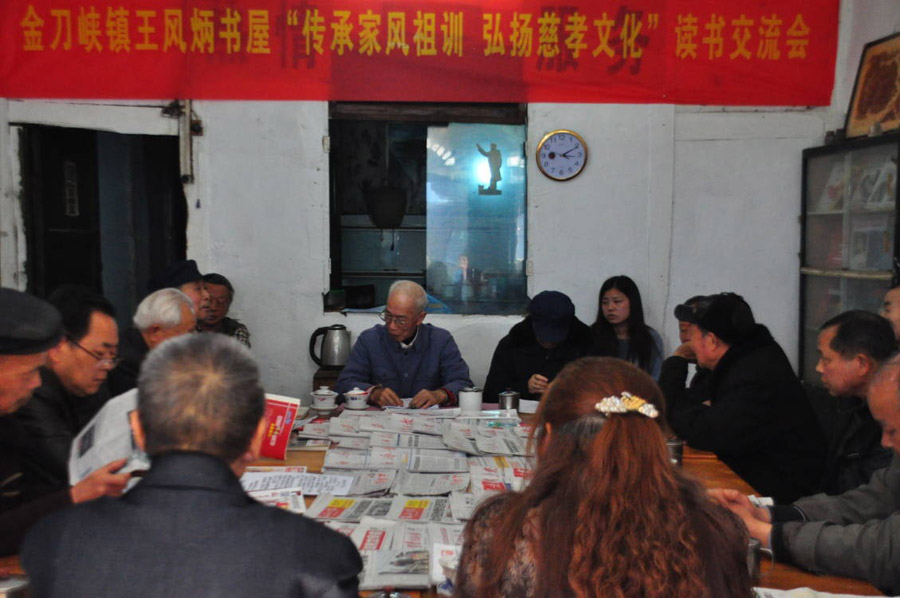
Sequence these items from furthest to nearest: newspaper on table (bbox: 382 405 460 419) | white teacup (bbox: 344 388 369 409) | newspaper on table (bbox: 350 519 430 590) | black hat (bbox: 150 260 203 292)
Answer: black hat (bbox: 150 260 203 292) < white teacup (bbox: 344 388 369 409) < newspaper on table (bbox: 382 405 460 419) < newspaper on table (bbox: 350 519 430 590)

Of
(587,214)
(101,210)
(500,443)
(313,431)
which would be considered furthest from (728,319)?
(101,210)

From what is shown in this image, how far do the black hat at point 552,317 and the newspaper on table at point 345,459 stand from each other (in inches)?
66.1

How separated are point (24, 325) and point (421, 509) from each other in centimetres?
109

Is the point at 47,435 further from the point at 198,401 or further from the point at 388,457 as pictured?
the point at 198,401

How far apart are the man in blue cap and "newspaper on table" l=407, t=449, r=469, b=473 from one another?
98 centimetres

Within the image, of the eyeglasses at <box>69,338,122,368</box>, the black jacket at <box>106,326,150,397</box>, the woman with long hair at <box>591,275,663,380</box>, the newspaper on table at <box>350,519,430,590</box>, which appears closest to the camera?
the newspaper on table at <box>350,519,430,590</box>

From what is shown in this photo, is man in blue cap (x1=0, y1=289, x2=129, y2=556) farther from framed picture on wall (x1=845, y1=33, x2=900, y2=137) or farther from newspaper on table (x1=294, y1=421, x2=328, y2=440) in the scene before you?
framed picture on wall (x1=845, y1=33, x2=900, y2=137)

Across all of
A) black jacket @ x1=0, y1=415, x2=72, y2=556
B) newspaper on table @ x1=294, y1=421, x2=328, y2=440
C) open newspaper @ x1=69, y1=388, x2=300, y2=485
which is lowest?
newspaper on table @ x1=294, y1=421, x2=328, y2=440

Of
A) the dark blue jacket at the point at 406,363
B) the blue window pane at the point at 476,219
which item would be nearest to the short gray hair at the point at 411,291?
the dark blue jacket at the point at 406,363

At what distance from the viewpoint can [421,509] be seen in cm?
217

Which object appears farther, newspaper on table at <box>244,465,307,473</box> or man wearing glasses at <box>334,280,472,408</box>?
man wearing glasses at <box>334,280,472,408</box>

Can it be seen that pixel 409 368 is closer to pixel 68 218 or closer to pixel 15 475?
pixel 15 475

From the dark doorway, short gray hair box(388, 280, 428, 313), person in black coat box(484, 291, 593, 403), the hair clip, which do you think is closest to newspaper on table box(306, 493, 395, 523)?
the hair clip

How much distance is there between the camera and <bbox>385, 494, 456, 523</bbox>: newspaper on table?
210 centimetres
